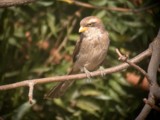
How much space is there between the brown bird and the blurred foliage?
0.46 meters

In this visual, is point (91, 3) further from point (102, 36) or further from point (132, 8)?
point (102, 36)

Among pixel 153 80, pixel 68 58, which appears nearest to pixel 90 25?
pixel 68 58

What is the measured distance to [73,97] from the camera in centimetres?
420

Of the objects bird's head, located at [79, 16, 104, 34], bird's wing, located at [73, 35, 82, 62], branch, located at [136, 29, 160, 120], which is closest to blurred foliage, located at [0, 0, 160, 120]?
bird's wing, located at [73, 35, 82, 62]

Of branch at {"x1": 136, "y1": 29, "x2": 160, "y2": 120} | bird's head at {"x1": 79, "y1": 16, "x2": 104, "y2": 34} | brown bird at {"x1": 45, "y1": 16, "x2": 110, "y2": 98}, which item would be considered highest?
branch at {"x1": 136, "y1": 29, "x2": 160, "y2": 120}

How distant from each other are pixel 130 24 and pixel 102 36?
0.61 m

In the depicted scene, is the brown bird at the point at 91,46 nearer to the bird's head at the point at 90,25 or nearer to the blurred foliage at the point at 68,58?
the bird's head at the point at 90,25

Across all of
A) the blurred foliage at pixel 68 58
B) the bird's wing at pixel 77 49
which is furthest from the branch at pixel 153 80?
the blurred foliage at pixel 68 58

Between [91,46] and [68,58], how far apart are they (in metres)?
0.77

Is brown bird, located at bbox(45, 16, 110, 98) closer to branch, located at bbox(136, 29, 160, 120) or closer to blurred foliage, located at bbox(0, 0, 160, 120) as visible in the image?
blurred foliage, located at bbox(0, 0, 160, 120)

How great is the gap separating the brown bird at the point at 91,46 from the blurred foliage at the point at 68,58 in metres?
0.46

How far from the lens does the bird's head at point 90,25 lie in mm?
3559

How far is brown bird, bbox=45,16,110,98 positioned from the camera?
11.9 ft

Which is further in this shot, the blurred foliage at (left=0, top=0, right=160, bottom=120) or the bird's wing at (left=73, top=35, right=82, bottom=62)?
the blurred foliage at (left=0, top=0, right=160, bottom=120)
